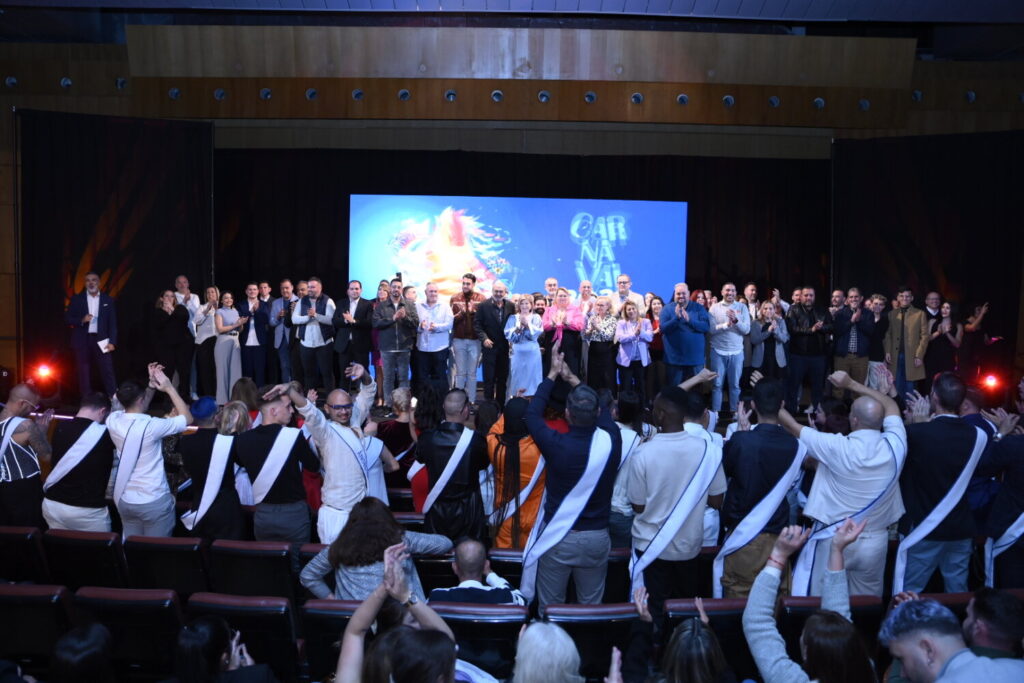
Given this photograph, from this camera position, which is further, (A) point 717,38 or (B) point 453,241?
(B) point 453,241

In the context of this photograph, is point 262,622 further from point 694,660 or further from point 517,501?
point 694,660

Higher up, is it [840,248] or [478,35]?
[478,35]

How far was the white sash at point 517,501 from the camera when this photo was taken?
4.31 m

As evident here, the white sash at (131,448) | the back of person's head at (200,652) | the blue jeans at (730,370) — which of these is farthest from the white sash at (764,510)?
the blue jeans at (730,370)

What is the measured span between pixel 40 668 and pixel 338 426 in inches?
61.5

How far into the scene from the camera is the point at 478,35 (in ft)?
35.9

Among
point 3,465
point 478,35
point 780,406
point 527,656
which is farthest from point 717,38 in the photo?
point 527,656

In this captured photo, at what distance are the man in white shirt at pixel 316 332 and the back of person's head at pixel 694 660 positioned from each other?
8.00 meters

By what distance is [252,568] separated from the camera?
12.6ft

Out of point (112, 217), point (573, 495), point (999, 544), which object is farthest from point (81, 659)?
point (112, 217)

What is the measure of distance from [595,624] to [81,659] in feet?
5.37

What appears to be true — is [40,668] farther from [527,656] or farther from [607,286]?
[607,286]

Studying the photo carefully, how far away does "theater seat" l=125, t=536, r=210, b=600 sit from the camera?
390 centimetres

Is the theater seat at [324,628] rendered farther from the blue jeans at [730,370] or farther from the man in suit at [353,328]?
the blue jeans at [730,370]
